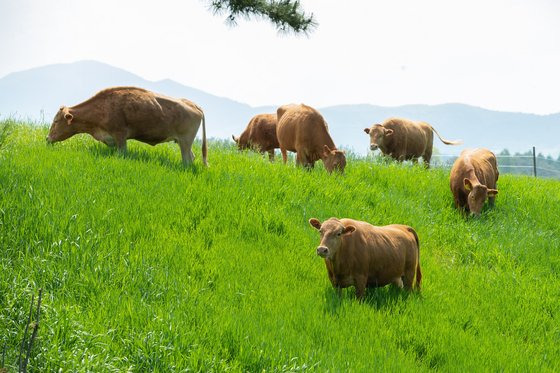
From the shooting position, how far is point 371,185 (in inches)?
557

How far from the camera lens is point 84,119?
1207cm

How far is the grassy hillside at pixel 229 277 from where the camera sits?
6.15 m

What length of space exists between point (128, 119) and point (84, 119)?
887mm

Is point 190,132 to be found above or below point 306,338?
above

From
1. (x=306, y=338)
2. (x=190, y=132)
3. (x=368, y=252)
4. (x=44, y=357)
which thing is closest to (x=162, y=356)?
(x=44, y=357)

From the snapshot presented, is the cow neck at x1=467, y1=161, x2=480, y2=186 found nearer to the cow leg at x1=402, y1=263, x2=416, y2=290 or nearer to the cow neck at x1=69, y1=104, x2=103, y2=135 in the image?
the cow leg at x1=402, y1=263, x2=416, y2=290

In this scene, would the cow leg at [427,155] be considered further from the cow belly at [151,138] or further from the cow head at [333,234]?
the cow head at [333,234]

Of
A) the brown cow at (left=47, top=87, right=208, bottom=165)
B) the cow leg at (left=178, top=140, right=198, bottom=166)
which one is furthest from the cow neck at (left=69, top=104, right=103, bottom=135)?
the cow leg at (left=178, top=140, right=198, bottom=166)

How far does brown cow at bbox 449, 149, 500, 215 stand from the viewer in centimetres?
1344

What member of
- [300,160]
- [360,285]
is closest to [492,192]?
[300,160]

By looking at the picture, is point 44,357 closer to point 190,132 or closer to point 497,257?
point 190,132

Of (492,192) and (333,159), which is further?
(333,159)

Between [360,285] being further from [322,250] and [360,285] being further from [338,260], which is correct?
[322,250]

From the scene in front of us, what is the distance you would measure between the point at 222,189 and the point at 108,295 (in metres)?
4.17
